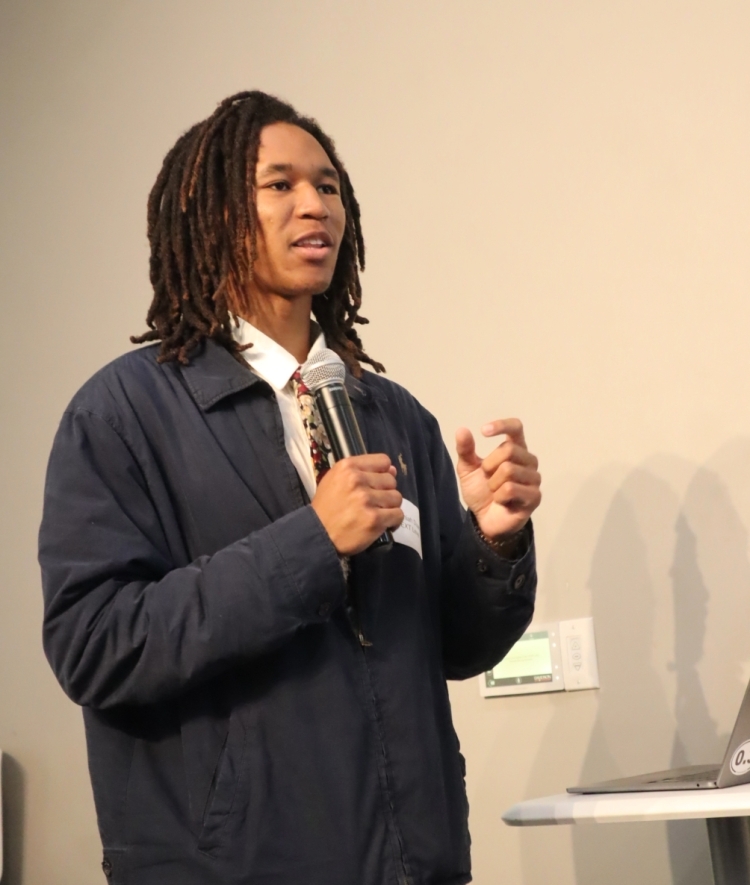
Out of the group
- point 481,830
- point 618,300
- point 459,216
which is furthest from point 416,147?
point 481,830

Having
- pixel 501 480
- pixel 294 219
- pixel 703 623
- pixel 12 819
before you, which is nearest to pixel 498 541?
pixel 501 480

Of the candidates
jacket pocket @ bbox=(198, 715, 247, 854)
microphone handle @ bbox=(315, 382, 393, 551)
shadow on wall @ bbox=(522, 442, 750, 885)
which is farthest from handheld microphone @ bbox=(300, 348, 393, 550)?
shadow on wall @ bbox=(522, 442, 750, 885)

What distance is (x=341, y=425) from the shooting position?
1.25 m

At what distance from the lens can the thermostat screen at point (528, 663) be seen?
2.15m

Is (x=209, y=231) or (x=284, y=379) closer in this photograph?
(x=284, y=379)

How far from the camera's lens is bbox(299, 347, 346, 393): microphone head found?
51.1 inches

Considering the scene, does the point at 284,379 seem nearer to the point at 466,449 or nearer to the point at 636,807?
the point at 466,449

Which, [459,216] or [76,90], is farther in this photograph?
[76,90]

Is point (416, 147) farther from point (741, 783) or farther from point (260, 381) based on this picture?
point (741, 783)

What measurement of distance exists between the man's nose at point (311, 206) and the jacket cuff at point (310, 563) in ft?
1.63

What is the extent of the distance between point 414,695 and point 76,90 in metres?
2.64

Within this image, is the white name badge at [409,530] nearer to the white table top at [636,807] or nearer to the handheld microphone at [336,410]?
the handheld microphone at [336,410]

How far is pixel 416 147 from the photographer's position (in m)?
2.53

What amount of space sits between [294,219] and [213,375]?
265 millimetres
